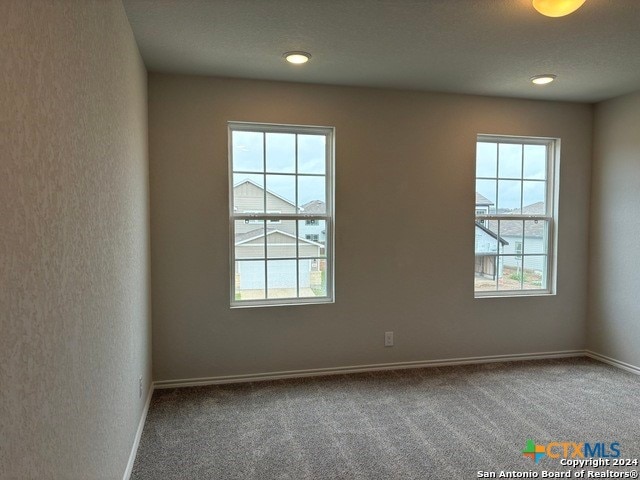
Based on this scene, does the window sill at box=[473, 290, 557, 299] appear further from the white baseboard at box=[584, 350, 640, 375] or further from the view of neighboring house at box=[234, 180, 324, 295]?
the view of neighboring house at box=[234, 180, 324, 295]

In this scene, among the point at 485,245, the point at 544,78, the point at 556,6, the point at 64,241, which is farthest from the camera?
the point at 485,245

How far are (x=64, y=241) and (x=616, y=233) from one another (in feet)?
14.0

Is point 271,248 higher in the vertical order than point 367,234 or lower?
lower

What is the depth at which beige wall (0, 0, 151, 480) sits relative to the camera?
0.85 meters

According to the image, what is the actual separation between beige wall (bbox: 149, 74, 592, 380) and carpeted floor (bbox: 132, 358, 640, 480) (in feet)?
1.07

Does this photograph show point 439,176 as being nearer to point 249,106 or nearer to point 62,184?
point 249,106

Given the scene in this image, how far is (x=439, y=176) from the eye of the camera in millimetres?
3564

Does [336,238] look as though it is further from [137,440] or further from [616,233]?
[616,233]

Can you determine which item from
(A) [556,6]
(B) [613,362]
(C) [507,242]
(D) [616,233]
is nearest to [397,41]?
(A) [556,6]

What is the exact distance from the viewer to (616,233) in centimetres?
365

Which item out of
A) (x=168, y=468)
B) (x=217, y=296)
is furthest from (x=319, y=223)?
(x=168, y=468)

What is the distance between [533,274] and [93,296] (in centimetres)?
382

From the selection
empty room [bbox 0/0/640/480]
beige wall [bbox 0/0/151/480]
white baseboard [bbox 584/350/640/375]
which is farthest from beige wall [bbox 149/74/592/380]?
beige wall [bbox 0/0/151/480]

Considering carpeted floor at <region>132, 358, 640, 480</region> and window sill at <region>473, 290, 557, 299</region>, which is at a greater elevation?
window sill at <region>473, 290, 557, 299</region>
